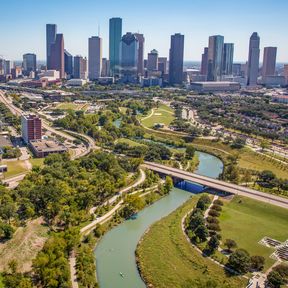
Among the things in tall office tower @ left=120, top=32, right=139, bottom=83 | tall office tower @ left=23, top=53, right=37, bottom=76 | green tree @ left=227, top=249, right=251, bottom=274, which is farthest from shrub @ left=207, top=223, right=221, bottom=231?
tall office tower @ left=23, top=53, right=37, bottom=76

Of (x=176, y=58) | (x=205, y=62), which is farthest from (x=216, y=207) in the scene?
(x=205, y=62)

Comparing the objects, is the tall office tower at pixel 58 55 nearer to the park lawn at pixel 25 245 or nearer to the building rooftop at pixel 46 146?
the building rooftop at pixel 46 146

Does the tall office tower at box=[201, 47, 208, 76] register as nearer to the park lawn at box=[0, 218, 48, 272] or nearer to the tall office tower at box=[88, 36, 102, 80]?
the tall office tower at box=[88, 36, 102, 80]

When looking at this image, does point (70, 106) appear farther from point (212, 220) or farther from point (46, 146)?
point (212, 220)

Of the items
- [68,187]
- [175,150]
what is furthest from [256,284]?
[175,150]

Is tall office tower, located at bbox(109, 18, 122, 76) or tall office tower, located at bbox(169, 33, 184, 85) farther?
tall office tower, located at bbox(109, 18, 122, 76)

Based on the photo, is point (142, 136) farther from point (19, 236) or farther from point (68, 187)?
point (19, 236)
